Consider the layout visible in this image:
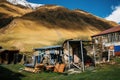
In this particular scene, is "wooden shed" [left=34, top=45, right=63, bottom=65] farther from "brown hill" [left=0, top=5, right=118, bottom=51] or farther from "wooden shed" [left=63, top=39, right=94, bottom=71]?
"brown hill" [left=0, top=5, right=118, bottom=51]

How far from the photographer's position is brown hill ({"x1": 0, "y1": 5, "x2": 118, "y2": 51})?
83.4 m

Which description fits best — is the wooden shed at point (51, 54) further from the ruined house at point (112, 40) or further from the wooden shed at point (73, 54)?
the ruined house at point (112, 40)

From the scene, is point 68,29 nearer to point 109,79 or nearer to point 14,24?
point 14,24

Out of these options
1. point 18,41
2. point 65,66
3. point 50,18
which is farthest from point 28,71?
point 50,18

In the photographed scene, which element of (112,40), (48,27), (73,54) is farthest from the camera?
(48,27)

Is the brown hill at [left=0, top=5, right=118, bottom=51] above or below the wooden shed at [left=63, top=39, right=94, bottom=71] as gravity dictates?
above

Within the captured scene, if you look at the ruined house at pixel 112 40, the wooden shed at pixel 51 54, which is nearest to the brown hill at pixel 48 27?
the ruined house at pixel 112 40

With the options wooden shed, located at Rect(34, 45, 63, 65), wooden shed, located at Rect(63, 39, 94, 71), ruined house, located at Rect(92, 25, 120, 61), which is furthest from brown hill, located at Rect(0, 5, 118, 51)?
wooden shed, located at Rect(63, 39, 94, 71)

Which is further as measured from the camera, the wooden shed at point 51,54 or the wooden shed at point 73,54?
the wooden shed at point 51,54

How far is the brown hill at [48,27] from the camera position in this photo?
83.4 m

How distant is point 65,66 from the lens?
30031mm

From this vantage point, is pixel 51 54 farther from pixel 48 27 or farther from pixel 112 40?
pixel 48 27

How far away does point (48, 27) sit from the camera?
110 m

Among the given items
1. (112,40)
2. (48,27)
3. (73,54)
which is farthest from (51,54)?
(48,27)
